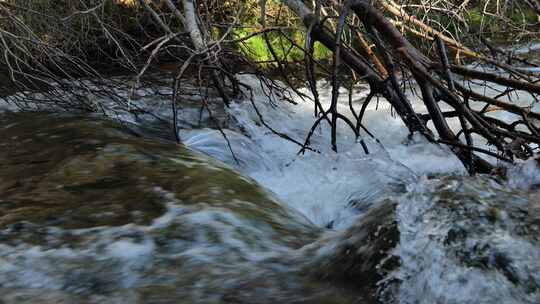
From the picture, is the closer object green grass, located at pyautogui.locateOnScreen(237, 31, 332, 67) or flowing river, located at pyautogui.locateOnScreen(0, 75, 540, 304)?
flowing river, located at pyautogui.locateOnScreen(0, 75, 540, 304)

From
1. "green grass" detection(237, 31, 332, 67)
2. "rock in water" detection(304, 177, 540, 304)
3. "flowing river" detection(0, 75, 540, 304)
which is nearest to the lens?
"rock in water" detection(304, 177, 540, 304)

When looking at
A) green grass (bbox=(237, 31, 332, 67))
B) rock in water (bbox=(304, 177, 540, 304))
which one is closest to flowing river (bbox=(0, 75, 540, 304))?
rock in water (bbox=(304, 177, 540, 304))

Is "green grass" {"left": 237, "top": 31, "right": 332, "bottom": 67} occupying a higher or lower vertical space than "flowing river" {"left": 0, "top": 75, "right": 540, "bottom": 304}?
higher

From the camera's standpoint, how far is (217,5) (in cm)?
821

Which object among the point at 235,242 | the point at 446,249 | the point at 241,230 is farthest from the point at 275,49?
the point at 446,249

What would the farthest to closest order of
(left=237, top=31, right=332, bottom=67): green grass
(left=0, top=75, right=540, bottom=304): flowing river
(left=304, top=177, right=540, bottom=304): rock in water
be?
(left=237, top=31, right=332, bottom=67): green grass → (left=0, top=75, right=540, bottom=304): flowing river → (left=304, top=177, right=540, bottom=304): rock in water

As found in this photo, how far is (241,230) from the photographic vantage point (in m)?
2.58

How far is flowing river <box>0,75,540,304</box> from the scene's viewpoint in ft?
5.83

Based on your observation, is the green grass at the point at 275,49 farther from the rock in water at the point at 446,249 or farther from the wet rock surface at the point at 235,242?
the rock in water at the point at 446,249

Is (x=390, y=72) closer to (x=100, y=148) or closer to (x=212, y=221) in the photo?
(x=212, y=221)

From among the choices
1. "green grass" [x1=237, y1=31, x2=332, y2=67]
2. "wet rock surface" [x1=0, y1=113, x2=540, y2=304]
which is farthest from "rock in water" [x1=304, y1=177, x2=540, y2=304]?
"green grass" [x1=237, y1=31, x2=332, y2=67]

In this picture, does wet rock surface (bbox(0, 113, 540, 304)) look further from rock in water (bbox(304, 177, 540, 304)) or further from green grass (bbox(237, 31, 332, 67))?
green grass (bbox(237, 31, 332, 67))

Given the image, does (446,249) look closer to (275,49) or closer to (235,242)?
(235,242)

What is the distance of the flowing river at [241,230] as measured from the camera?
70.0 inches
